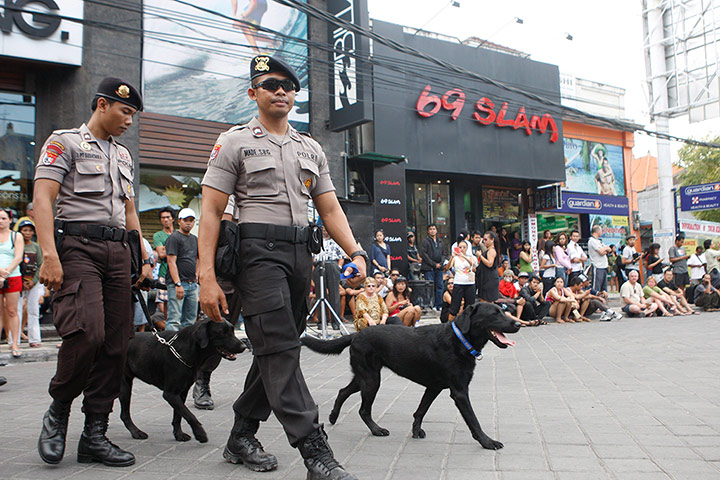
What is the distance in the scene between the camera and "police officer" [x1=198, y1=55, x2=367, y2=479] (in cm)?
281

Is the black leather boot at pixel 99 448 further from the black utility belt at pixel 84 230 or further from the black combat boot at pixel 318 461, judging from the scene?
the black combat boot at pixel 318 461

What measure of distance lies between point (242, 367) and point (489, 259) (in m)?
5.99

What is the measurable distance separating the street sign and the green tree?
19027mm

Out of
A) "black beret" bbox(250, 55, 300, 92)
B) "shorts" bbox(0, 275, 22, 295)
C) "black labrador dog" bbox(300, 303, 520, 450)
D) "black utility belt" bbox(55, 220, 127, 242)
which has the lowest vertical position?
"black labrador dog" bbox(300, 303, 520, 450)

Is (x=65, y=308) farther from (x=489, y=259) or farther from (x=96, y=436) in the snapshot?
(x=489, y=259)

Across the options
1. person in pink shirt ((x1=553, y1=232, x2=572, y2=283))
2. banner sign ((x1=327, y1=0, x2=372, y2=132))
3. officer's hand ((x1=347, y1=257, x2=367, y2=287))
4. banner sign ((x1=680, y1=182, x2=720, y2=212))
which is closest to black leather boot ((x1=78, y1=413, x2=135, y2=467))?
officer's hand ((x1=347, y1=257, x2=367, y2=287))

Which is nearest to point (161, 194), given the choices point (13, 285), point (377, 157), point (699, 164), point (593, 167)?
point (13, 285)

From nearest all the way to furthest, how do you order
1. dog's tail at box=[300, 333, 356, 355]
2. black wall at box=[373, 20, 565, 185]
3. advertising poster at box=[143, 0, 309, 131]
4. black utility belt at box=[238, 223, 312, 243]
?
black utility belt at box=[238, 223, 312, 243] → dog's tail at box=[300, 333, 356, 355] → advertising poster at box=[143, 0, 309, 131] → black wall at box=[373, 20, 565, 185]

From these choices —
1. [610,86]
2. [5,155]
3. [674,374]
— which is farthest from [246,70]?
[610,86]

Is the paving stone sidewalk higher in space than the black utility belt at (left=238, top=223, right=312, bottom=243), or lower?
lower

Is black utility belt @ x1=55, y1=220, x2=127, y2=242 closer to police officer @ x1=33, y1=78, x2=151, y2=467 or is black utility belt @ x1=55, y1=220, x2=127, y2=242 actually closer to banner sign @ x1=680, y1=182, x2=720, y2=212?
police officer @ x1=33, y1=78, x2=151, y2=467

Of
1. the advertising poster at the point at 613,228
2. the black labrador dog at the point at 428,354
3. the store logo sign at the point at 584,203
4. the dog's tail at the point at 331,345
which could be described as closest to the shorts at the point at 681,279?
the store logo sign at the point at 584,203

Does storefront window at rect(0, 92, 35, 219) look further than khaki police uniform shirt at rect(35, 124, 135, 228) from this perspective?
Yes

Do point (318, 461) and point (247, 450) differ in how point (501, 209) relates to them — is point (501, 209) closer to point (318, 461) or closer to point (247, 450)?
point (247, 450)
